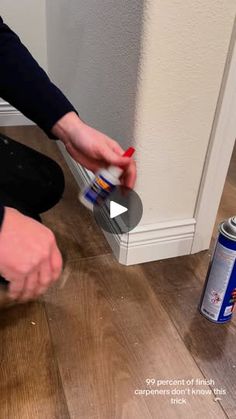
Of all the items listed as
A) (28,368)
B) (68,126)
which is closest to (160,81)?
(68,126)

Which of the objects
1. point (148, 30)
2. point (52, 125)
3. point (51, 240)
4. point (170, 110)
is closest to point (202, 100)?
point (170, 110)

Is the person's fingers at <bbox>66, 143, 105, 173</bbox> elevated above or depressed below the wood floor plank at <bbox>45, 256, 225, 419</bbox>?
above

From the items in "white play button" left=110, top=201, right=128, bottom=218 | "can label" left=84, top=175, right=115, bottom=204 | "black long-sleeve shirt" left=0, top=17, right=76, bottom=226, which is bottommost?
"white play button" left=110, top=201, right=128, bottom=218

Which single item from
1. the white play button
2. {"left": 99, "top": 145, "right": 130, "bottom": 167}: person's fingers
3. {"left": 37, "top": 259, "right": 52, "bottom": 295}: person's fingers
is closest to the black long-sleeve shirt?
{"left": 99, "top": 145, "right": 130, "bottom": 167}: person's fingers

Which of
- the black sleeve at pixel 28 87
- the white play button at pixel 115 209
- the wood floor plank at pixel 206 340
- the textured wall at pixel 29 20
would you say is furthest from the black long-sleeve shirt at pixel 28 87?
the textured wall at pixel 29 20

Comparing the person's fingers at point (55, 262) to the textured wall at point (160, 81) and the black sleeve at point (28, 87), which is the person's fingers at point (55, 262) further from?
the textured wall at point (160, 81)

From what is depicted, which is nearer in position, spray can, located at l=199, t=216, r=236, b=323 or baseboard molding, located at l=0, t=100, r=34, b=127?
spray can, located at l=199, t=216, r=236, b=323

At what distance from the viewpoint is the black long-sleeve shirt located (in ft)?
2.39

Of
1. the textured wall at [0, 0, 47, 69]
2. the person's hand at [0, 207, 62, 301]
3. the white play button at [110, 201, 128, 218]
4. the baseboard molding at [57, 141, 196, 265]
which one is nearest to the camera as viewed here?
the person's hand at [0, 207, 62, 301]

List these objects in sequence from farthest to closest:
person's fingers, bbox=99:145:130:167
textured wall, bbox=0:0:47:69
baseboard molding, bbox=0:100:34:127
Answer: baseboard molding, bbox=0:100:34:127 → textured wall, bbox=0:0:47:69 → person's fingers, bbox=99:145:130:167

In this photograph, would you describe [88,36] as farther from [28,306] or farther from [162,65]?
[28,306]

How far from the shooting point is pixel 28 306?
0.93 metres

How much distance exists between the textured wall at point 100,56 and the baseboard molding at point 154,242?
23 centimetres

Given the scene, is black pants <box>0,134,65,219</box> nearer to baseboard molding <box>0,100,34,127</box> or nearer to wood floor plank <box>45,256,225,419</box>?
wood floor plank <box>45,256,225,419</box>
